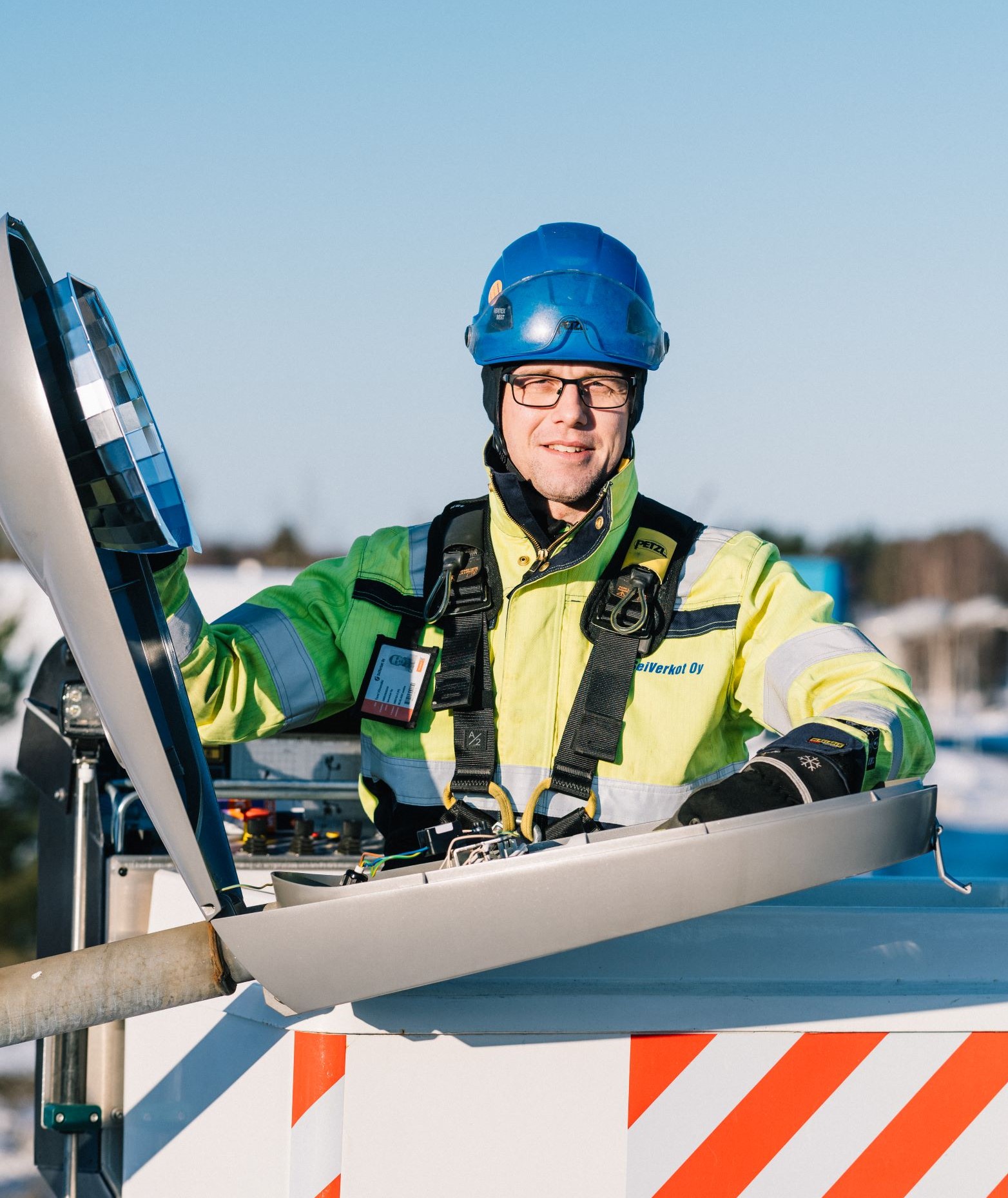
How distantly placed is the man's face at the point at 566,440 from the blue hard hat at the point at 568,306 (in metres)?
0.04

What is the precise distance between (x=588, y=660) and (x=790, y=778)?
2.56 ft

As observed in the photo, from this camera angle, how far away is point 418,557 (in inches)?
106

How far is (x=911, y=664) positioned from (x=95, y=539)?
5831 centimetres

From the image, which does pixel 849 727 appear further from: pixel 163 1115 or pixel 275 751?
pixel 275 751

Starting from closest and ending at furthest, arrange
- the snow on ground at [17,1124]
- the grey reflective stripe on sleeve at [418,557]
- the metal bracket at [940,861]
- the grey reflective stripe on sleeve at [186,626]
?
the metal bracket at [940,861] → the grey reflective stripe on sleeve at [186,626] → the grey reflective stripe on sleeve at [418,557] → the snow on ground at [17,1124]

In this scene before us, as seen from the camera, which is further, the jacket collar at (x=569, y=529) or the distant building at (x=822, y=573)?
the distant building at (x=822, y=573)

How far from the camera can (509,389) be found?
280 centimetres

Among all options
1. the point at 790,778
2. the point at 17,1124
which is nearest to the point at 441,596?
the point at 790,778

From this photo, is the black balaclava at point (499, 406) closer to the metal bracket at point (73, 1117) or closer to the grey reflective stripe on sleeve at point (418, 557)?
the grey reflective stripe on sleeve at point (418, 557)

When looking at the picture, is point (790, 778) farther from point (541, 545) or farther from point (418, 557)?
point (418, 557)

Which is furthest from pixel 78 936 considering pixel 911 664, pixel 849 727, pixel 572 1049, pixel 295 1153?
pixel 911 664

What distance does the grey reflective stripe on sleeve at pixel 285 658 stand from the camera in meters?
2.60

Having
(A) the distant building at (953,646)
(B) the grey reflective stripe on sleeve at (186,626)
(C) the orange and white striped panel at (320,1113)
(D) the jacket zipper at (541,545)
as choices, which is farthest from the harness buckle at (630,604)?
(A) the distant building at (953,646)

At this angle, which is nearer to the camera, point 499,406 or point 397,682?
point 397,682
